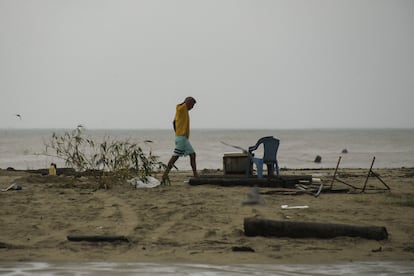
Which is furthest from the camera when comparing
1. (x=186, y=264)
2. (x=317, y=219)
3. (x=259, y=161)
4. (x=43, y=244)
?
(x=259, y=161)

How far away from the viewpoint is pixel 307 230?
6.32 m

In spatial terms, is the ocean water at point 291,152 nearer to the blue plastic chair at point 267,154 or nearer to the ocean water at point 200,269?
the blue plastic chair at point 267,154

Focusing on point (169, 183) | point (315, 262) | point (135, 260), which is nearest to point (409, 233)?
point (315, 262)

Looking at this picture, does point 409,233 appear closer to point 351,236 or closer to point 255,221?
point 351,236

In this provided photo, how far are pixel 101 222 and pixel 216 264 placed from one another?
238 cm

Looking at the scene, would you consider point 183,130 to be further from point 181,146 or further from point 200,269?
point 200,269

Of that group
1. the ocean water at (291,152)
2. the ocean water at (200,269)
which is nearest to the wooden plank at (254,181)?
the ocean water at (291,152)

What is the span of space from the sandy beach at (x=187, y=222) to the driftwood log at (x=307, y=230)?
0.07m

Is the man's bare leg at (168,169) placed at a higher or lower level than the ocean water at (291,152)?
higher

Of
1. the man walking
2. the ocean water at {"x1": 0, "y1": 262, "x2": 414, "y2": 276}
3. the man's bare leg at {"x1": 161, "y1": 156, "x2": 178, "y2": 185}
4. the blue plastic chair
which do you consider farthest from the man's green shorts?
the ocean water at {"x1": 0, "y1": 262, "x2": 414, "y2": 276}

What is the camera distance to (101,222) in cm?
730

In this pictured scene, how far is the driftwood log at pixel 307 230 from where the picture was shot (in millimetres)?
6223

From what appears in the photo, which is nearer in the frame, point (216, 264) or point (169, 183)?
point (216, 264)

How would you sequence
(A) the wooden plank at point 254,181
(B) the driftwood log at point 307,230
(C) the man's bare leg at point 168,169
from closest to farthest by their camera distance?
(B) the driftwood log at point 307,230 < (A) the wooden plank at point 254,181 < (C) the man's bare leg at point 168,169
